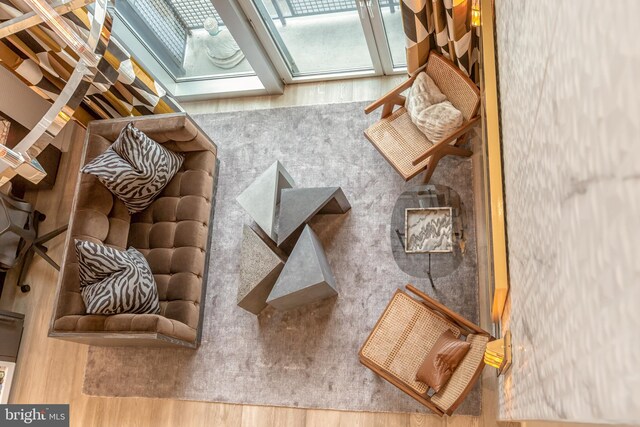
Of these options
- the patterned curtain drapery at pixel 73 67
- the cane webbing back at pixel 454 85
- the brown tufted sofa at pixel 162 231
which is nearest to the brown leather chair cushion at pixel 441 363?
the cane webbing back at pixel 454 85

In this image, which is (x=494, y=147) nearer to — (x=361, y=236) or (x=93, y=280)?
(x=361, y=236)

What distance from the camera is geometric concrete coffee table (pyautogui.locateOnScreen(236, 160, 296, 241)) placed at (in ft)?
11.7

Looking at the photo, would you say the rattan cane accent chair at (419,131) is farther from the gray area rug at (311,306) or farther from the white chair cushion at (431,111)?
the gray area rug at (311,306)

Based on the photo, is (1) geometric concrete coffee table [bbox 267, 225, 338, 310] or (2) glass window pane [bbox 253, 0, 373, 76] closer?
(1) geometric concrete coffee table [bbox 267, 225, 338, 310]

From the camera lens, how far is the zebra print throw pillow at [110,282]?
3094mm

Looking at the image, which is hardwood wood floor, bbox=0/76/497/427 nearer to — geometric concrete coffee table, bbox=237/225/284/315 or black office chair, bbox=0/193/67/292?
black office chair, bbox=0/193/67/292

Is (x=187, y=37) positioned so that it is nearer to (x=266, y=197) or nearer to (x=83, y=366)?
(x=266, y=197)

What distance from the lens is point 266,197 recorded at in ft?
11.8

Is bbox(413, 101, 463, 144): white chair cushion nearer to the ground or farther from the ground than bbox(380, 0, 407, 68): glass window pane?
nearer to the ground

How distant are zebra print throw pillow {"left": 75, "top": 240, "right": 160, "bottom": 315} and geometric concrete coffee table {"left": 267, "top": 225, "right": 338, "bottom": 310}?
810 mm

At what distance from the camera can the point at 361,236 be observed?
3.65m

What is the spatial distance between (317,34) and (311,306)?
2.02 m

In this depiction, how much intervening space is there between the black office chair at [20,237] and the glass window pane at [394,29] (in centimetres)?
286

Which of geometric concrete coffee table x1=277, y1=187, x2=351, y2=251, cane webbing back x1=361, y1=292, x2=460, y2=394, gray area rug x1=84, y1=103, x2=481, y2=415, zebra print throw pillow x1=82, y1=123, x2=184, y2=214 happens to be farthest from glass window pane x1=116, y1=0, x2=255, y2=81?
cane webbing back x1=361, y1=292, x2=460, y2=394
